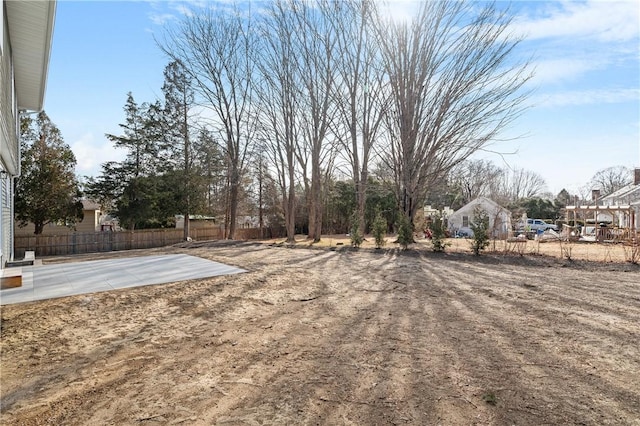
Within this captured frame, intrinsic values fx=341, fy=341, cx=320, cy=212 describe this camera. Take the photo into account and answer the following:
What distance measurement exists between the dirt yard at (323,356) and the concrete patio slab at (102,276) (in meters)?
0.51

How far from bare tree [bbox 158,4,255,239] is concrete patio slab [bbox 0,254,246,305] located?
11.6 meters

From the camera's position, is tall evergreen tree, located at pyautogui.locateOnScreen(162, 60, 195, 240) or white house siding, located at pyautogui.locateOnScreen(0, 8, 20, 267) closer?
white house siding, located at pyautogui.locateOnScreen(0, 8, 20, 267)

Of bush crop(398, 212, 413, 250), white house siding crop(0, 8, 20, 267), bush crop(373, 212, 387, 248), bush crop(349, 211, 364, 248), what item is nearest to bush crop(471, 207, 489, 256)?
bush crop(398, 212, 413, 250)

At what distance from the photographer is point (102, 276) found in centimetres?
651

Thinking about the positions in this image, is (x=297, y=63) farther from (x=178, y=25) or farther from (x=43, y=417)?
(x=43, y=417)

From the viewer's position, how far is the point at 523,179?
166 ft

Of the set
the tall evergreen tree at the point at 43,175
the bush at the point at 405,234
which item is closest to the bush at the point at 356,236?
the bush at the point at 405,234

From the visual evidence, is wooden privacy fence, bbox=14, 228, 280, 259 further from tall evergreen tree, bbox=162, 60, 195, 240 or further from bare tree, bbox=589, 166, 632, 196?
bare tree, bbox=589, 166, 632, 196

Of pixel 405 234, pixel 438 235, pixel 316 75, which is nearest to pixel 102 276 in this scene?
pixel 405 234

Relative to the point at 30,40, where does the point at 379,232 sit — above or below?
below

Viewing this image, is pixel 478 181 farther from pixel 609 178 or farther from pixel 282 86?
pixel 282 86

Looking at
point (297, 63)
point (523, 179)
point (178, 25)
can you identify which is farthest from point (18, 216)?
point (523, 179)

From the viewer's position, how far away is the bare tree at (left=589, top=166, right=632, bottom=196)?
139 feet

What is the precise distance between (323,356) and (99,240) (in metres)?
18.8
